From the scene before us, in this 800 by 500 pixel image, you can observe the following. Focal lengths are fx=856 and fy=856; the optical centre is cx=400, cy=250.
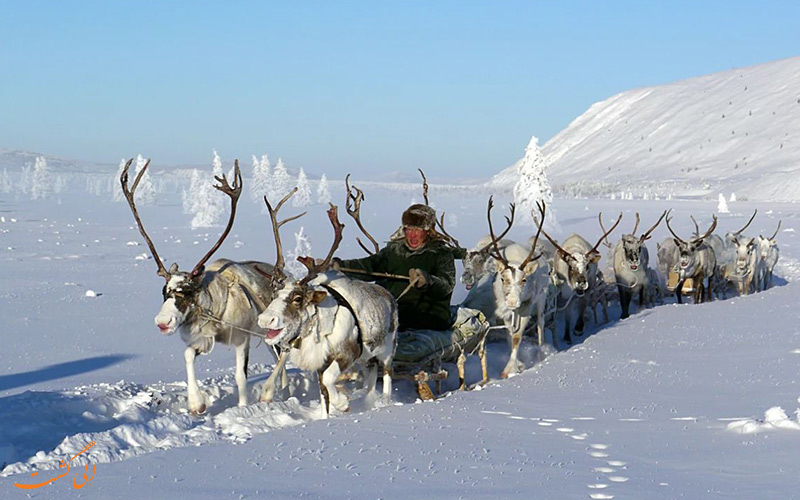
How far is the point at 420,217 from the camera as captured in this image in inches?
360

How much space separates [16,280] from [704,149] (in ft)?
371

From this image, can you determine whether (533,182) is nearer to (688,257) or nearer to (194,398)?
(688,257)

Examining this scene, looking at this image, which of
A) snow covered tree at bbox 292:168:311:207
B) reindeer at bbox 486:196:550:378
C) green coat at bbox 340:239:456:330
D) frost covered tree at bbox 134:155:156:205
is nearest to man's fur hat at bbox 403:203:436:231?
green coat at bbox 340:239:456:330

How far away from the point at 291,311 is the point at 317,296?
0.84 feet

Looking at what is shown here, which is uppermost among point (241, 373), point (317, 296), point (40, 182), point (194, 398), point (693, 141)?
point (693, 141)

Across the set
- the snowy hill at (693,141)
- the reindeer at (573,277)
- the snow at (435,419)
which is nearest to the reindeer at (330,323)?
the snow at (435,419)

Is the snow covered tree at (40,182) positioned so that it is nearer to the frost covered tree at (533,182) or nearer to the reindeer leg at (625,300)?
the frost covered tree at (533,182)

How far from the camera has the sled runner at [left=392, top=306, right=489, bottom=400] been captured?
8.48 metres

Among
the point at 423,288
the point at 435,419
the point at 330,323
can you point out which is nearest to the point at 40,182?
the point at 423,288

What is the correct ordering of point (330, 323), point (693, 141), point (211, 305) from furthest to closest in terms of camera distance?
point (693, 141)
point (211, 305)
point (330, 323)

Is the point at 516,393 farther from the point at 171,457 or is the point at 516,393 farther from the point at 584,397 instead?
the point at 171,457

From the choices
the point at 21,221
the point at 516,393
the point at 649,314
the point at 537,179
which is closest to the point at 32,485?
the point at 516,393

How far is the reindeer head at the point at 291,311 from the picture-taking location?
698 centimetres

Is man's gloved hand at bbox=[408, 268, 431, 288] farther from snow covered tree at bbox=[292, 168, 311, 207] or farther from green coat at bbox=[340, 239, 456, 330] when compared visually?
snow covered tree at bbox=[292, 168, 311, 207]
